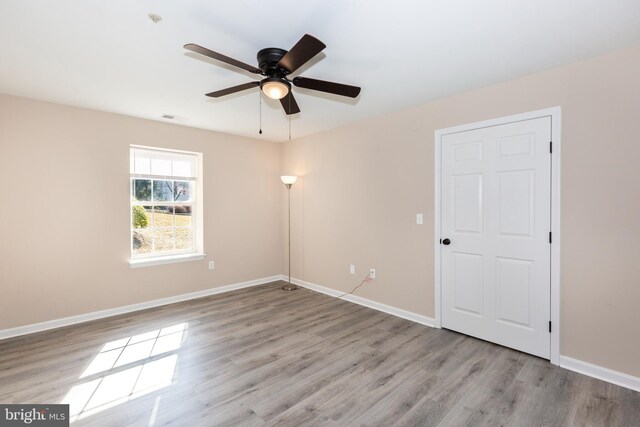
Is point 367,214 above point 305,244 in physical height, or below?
above

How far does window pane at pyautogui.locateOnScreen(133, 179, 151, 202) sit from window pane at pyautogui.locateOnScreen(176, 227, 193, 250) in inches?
24.6

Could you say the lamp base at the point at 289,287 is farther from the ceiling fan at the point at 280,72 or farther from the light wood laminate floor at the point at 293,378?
the ceiling fan at the point at 280,72

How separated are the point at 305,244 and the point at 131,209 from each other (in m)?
2.51

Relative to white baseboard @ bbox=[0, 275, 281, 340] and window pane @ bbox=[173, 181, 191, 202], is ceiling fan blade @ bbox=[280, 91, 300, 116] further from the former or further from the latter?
white baseboard @ bbox=[0, 275, 281, 340]

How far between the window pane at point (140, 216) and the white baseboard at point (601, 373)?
4.75 meters

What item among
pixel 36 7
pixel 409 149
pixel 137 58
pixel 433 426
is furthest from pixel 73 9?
pixel 433 426

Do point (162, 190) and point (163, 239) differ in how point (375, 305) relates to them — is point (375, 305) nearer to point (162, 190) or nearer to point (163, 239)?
point (163, 239)

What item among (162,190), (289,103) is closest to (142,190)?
(162,190)

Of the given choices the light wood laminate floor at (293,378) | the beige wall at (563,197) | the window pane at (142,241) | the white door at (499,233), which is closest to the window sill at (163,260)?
the window pane at (142,241)

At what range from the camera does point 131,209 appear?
3.91 meters

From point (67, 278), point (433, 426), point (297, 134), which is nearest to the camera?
point (433, 426)

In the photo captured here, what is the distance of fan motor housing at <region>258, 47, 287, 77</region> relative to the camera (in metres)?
2.01

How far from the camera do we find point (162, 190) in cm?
421

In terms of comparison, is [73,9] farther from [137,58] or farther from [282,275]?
[282,275]
